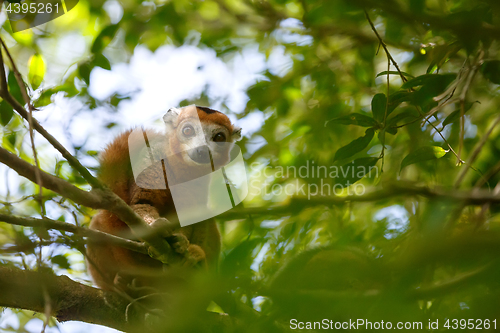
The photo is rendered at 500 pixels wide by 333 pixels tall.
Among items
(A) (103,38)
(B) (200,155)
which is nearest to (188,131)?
(B) (200,155)

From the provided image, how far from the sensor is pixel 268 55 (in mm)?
4953

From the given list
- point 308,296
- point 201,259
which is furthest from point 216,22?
point 308,296

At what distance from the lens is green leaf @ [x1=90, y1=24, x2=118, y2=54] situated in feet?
11.4

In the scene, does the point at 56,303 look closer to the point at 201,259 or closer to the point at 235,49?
the point at 201,259

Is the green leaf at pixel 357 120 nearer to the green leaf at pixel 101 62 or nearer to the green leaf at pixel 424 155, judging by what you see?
the green leaf at pixel 424 155

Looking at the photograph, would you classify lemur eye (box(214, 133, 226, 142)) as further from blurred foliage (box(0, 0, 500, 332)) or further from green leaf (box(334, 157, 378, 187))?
green leaf (box(334, 157, 378, 187))

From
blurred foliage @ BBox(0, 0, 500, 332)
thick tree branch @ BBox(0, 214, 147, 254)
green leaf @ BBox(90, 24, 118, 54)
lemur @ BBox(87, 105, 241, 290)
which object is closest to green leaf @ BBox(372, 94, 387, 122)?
blurred foliage @ BBox(0, 0, 500, 332)

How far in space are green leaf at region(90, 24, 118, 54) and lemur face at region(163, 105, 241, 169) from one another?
1.54 m

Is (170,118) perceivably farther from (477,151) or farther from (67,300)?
(477,151)

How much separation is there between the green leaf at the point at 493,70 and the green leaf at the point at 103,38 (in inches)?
118

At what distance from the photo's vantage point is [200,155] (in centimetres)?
471

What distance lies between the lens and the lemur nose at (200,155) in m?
4.69

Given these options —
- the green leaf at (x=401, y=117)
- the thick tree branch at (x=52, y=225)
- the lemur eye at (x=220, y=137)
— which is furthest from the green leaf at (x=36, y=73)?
the green leaf at (x=401, y=117)

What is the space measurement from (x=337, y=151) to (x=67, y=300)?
2.45m
